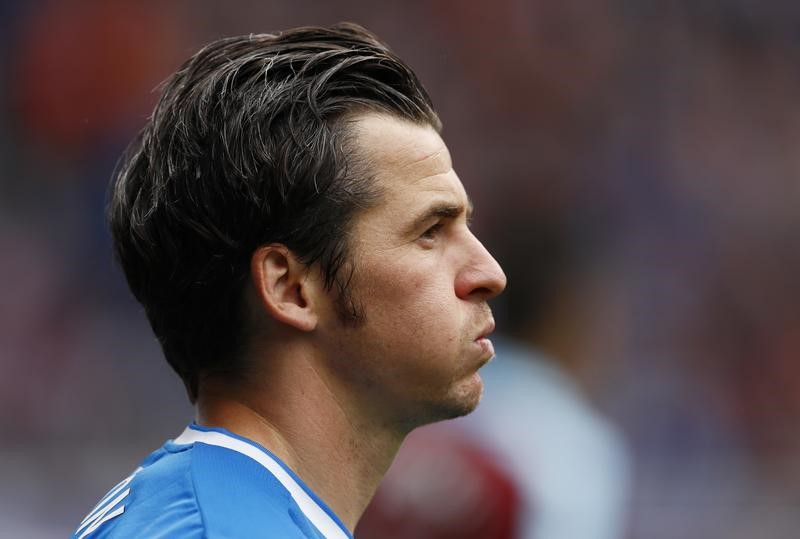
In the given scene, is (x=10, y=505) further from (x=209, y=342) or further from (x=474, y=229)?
(x=209, y=342)

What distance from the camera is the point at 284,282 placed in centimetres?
203

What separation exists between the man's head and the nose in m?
0.02

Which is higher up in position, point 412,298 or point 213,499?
point 412,298

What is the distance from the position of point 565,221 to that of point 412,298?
5635mm

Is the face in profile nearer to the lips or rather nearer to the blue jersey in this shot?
the lips

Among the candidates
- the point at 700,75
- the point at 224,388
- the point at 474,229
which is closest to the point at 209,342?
the point at 224,388

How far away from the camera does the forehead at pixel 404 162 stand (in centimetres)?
206

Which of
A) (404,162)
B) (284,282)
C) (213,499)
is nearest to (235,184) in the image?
(284,282)

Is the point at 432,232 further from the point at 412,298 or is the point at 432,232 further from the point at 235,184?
the point at 235,184

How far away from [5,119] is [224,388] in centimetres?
600

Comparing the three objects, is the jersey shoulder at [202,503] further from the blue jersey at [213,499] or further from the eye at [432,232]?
the eye at [432,232]

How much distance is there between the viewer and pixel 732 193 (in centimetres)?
820

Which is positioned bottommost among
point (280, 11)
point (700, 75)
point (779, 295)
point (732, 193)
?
point (779, 295)

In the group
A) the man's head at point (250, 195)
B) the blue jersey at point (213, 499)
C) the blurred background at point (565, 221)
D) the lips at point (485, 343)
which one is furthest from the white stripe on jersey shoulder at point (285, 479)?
the blurred background at point (565, 221)
